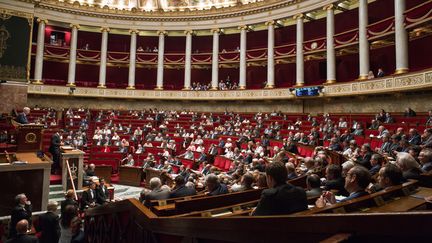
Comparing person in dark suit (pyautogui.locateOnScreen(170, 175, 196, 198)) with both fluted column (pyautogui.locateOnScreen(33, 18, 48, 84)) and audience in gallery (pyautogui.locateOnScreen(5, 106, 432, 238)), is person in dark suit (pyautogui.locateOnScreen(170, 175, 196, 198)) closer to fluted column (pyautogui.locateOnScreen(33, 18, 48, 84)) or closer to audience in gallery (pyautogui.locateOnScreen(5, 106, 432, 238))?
audience in gallery (pyautogui.locateOnScreen(5, 106, 432, 238))

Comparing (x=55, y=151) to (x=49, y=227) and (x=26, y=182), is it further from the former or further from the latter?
(x=49, y=227)

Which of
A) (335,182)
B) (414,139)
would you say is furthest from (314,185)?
(414,139)

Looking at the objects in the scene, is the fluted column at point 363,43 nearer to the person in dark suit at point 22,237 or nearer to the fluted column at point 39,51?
the person in dark suit at point 22,237

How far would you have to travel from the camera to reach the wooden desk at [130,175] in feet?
37.4

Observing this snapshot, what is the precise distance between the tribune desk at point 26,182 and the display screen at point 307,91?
13565mm

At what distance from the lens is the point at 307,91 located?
16.7 m

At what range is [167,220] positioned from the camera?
2.17m

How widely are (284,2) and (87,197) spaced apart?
670 inches

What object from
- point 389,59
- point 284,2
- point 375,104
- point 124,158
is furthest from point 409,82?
point 124,158

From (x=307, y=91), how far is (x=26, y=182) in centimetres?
1413

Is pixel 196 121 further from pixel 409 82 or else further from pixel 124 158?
pixel 409 82

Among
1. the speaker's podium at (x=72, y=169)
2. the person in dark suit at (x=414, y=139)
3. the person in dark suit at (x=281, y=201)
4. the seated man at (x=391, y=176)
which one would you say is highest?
the person in dark suit at (x=414, y=139)

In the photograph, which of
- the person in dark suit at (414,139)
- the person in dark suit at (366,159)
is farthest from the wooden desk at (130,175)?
the person in dark suit at (414,139)

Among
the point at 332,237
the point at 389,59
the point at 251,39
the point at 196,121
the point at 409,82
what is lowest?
the point at 332,237
